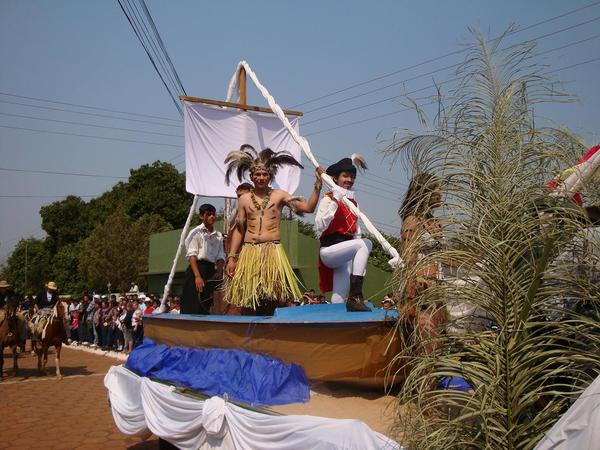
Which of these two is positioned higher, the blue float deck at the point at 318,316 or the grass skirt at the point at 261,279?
the grass skirt at the point at 261,279

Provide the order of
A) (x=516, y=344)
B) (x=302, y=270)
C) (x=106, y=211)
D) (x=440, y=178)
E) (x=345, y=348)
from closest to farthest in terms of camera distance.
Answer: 1. (x=516, y=344)
2. (x=440, y=178)
3. (x=345, y=348)
4. (x=302, y=270)
5. (x=106, y=211)

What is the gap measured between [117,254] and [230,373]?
3236 cm

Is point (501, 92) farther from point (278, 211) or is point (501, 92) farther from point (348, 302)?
point (278, 211)

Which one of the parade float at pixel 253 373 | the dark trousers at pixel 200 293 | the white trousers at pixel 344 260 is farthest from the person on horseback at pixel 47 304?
the white trousers at pixel 344 260

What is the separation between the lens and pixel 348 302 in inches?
167

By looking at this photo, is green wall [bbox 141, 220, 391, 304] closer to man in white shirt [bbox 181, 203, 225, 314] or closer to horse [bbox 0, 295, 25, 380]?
horse [bbox 0, 295, 25, 380]

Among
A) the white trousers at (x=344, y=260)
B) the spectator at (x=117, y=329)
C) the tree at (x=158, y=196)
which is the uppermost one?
the tree at (x=158, y=196)

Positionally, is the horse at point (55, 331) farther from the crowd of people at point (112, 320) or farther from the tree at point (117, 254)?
the tree at point (117, 254)

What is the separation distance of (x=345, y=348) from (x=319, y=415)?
43 cm

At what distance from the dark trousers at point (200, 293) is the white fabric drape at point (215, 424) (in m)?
0.99

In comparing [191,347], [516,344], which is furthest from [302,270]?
[516,344]

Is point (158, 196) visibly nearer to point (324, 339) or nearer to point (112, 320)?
point (112, 320)

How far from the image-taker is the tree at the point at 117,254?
35312 mm

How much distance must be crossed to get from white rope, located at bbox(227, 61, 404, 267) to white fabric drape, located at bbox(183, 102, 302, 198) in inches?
22.4
